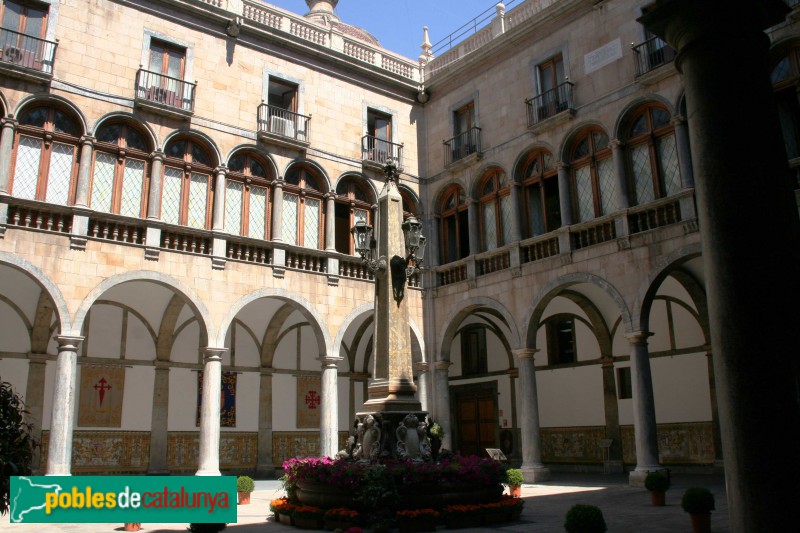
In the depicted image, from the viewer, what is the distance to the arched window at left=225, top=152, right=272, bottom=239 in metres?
19.2

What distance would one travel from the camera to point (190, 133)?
18.6m

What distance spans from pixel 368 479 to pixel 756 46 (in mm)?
7613

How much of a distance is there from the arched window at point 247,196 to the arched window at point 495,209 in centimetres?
668

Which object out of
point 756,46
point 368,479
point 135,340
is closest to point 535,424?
point 368,479

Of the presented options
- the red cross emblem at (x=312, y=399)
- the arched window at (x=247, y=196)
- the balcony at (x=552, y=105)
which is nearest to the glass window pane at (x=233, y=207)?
the arched window at (x=247, y=196)

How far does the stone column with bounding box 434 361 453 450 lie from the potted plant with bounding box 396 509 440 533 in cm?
1139

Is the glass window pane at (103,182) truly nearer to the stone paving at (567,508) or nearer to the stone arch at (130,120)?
the stone arch at (130,120)

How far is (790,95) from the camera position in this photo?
14969mm

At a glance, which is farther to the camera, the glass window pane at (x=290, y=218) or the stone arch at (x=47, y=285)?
the glass window pane at (x=290, y=218)

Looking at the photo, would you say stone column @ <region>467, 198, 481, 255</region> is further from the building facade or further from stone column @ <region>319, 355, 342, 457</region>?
stone column @ <region>319, 355, 342, 457</region>

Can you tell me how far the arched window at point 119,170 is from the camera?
17.2 metres

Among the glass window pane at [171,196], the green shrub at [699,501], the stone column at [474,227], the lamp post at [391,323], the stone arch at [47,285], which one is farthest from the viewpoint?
the stone column at [474,227]

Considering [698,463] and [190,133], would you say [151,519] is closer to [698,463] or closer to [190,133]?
[190,133]

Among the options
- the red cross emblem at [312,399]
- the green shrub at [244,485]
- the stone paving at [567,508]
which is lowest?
the stone paving at [567,508]
